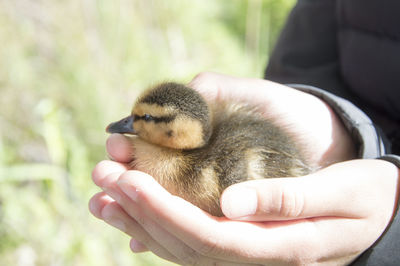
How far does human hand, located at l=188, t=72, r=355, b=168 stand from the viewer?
1.46 meters

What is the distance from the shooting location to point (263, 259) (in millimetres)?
995

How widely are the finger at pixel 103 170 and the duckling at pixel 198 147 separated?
0.22 feet

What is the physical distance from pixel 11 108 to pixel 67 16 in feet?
2.96

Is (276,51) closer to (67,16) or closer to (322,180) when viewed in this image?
(322,180)

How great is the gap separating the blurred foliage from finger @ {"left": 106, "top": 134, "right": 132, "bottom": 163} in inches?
13.9

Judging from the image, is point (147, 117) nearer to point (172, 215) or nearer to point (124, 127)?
point (124, 127)

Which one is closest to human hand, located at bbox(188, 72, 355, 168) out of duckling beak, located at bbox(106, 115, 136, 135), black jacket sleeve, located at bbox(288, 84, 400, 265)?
black jacket sleeve, located at bbox(288, 84, 400, 265)

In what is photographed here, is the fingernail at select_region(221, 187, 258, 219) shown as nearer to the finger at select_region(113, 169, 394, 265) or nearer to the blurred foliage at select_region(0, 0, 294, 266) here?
the finger at select_region(113, 169, 394, 265)

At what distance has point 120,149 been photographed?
1.24 metres

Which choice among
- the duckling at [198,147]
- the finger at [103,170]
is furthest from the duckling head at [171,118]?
the finger at [103,170]

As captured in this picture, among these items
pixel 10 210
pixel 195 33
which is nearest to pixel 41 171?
pixel 10 210

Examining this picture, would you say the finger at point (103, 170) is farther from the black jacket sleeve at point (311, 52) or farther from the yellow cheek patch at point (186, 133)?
the black jacket sleeve at point (311, 52)

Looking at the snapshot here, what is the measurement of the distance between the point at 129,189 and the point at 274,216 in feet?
1.23

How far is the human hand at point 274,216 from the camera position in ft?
3.09
